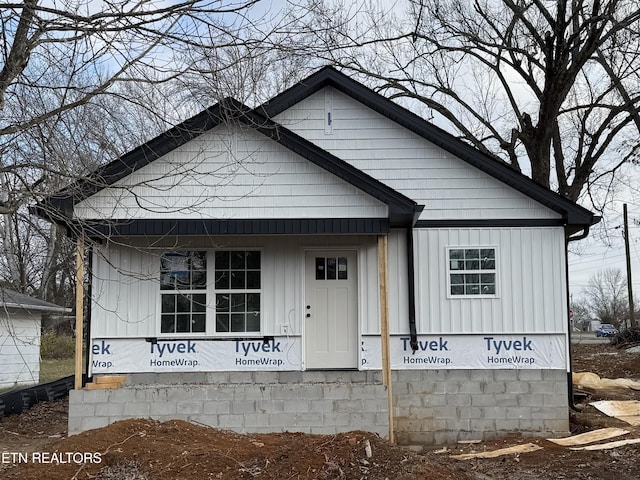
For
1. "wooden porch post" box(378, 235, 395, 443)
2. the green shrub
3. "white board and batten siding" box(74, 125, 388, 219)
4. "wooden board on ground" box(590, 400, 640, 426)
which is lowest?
"wooden board on ground" box(590, 400, 640, 426)

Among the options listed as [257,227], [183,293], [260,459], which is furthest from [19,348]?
[260,459]

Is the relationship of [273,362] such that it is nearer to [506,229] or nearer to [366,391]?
[366,391]

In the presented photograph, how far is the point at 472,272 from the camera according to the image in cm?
1196

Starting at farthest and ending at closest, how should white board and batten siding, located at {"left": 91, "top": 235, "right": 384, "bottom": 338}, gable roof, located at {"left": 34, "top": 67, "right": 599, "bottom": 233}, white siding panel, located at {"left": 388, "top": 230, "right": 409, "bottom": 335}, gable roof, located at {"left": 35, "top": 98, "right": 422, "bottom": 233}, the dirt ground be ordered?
white siding panel, located at {"left": 388, "top": 230, "right": 409, "bottom": 335} < white board and batten siding, located at {"left": 91, "top": 235, "right": 384, "bottom": 338} < gable roof, located at {"left": 35, "top": 98, "right": 422, "bottom": 233} < gable roof, located at {"left": 34, "top": 67, "right": 599, "bottom": 233} < the dirt ground

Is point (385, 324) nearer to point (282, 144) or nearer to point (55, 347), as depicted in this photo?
point (282, 144)

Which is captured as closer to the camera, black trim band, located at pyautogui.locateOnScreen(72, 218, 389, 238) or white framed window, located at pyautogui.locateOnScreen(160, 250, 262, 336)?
black trim band, located at pyautogui.locateOnScreen(72, 218, 389, 238)

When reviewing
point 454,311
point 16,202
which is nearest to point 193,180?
point 16,202

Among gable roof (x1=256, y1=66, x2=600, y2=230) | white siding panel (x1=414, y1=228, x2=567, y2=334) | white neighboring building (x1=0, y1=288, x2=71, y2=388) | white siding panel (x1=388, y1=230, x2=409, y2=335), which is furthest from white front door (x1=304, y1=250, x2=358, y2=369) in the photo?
white neighboring building (x1=0, y1=288, x2=71, y2=388)

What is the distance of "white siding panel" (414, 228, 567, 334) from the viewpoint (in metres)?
11.9

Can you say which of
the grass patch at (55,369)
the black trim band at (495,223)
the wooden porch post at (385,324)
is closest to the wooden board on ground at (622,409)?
the black trim band at (495,223)

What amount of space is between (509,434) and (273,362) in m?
4.02

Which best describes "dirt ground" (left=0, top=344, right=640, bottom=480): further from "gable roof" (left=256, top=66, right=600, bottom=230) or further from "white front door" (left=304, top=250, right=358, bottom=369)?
"gable roof" (left=256, top=66, right=600, bottom=230)

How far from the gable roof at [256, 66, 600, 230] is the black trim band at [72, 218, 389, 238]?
233 cm

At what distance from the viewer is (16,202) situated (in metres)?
7.02
